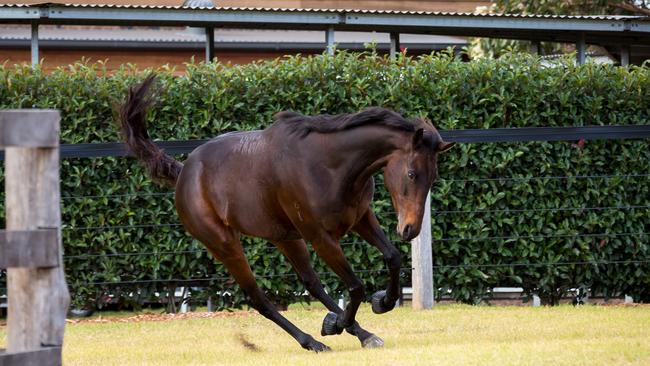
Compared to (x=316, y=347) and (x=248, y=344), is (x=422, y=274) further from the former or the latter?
(x=316, y=347)

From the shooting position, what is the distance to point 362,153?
7.63m

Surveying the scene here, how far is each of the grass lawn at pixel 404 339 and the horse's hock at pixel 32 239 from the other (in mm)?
2760

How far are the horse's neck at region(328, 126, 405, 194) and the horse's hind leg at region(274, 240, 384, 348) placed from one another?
101 cm

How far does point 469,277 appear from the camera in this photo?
11469 mm

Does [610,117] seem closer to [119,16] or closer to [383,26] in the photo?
[383,26]

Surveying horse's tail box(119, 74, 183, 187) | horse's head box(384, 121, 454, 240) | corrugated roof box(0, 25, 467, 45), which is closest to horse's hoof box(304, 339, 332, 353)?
horse's head box(384, 121, 454, 240)

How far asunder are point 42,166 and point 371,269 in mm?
7002

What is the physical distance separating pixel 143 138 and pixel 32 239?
16.0 ft

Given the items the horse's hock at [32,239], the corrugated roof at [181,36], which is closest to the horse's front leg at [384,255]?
the horse's hock at [32,239]

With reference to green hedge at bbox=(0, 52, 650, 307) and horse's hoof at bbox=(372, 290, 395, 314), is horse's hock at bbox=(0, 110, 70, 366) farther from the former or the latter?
green hedge at bbox=(0, 52, 650, 307)

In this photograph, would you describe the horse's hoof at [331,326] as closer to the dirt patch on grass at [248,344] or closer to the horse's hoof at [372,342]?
the horse's hoof at [372,342]

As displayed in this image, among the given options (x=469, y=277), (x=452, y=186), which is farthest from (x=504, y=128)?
→ (x=469, y=277)

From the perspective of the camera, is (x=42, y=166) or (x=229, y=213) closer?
(x=42, y=166)

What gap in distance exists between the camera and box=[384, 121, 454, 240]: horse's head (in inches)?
288
